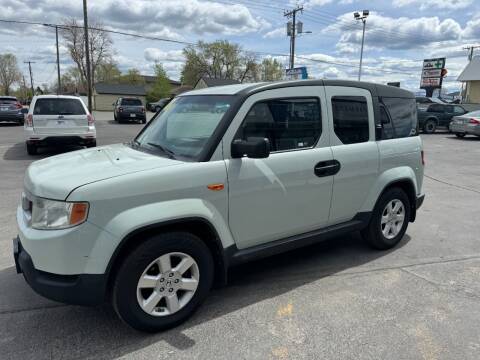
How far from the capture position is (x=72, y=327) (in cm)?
304

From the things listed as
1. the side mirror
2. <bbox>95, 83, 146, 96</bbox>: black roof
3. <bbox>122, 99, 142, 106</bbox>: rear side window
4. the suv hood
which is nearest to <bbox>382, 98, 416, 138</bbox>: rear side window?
the side mirror

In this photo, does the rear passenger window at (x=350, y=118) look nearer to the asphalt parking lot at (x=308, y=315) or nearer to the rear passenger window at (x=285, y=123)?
the rear passenger window at (x=285, y=123)

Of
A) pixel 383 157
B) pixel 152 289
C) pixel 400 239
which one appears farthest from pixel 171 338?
pixel 400 239

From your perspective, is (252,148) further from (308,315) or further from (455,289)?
(455,289)

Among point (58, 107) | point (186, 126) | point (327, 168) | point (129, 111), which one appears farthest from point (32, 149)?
point (129, 111)

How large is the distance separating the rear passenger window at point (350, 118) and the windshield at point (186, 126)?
117 centimetres

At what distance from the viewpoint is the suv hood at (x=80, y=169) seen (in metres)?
2.66

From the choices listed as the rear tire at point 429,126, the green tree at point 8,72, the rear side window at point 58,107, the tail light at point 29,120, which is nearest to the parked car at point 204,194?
the rear side window at point 58,107

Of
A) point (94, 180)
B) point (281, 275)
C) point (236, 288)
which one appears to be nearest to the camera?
point (94, 180)

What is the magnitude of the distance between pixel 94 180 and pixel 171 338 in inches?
50.4

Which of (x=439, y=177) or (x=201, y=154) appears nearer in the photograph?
(x=201, y=154)

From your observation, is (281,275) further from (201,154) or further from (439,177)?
(439,177)

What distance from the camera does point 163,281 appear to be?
291 centimetres

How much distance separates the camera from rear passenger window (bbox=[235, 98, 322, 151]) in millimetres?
3328
